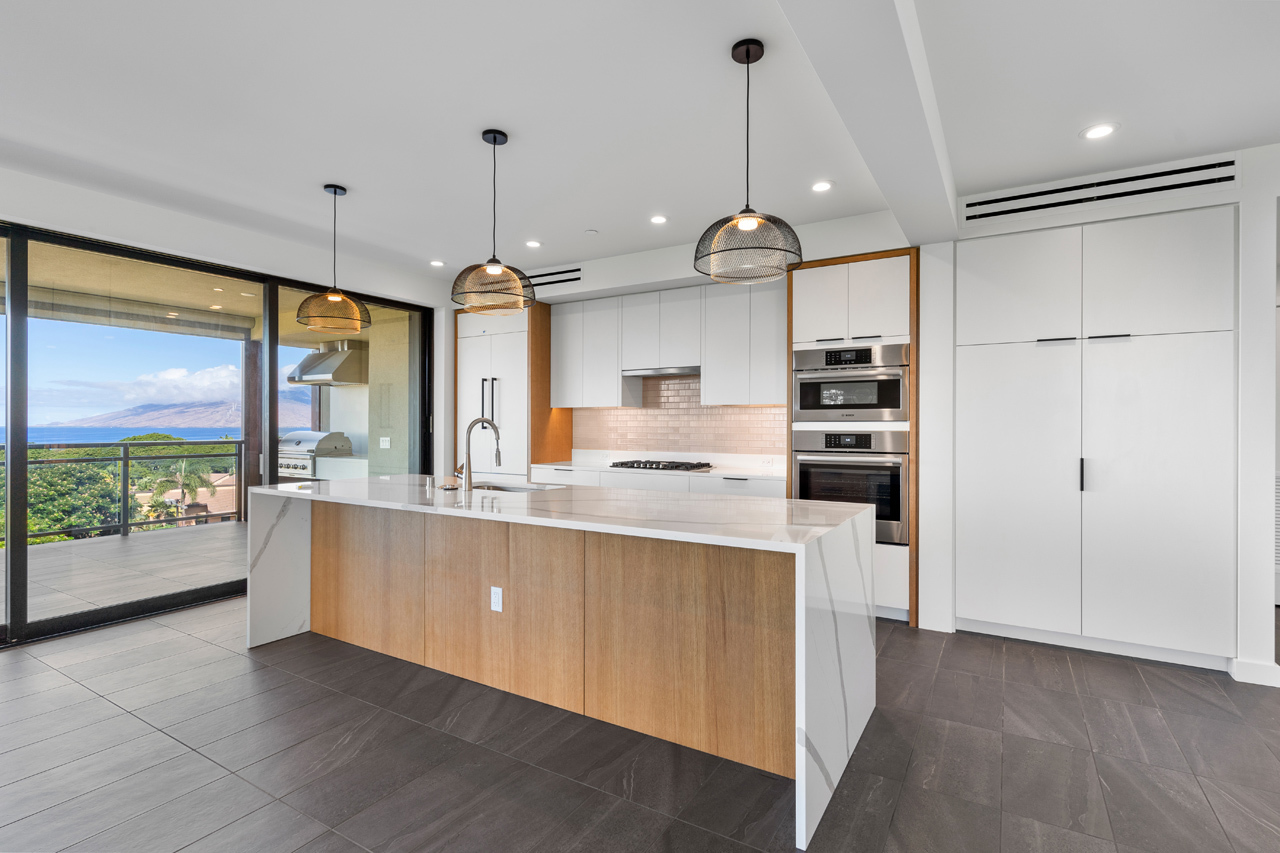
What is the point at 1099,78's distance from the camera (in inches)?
98.4

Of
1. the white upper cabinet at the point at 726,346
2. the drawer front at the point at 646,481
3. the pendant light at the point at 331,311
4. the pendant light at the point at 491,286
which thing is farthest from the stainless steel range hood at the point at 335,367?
the white upper cabinet at the point at 726,346

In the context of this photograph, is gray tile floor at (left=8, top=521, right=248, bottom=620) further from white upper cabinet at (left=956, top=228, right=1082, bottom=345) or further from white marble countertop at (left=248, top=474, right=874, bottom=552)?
white upper cabinet at (left=956, top=228, right=1082, bottom=345)

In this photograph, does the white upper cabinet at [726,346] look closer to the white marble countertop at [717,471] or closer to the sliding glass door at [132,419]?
the white marble countertop at [717,471]

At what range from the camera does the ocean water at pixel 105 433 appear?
3650 millimetres

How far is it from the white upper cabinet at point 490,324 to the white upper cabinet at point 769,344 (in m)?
2.15

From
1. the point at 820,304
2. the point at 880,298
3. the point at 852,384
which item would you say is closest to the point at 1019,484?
the point at 852,384

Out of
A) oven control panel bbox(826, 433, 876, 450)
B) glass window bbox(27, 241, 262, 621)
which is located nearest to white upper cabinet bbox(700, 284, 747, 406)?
oven control panel bbox(826, 433, 876, 450)

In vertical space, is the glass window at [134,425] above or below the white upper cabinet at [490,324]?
below

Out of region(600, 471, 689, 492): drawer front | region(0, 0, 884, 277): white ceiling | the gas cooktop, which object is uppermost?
region(0, 0, 884, 277): white ceiling

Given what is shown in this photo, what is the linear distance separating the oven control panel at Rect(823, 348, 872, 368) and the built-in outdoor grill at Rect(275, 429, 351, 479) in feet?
13.5

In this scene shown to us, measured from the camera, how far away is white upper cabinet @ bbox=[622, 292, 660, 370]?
527cm

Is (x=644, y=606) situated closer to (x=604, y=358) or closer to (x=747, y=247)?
(x=747, y=247)

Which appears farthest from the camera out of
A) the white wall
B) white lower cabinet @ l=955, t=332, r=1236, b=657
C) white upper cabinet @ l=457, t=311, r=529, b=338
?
white upper cabinet @ l=457, t=311, r=529, b=338

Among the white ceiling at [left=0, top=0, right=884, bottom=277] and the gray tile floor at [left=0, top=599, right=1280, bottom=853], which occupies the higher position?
the white ceiling at [left=0, top=0, right=884, bottom=277]
